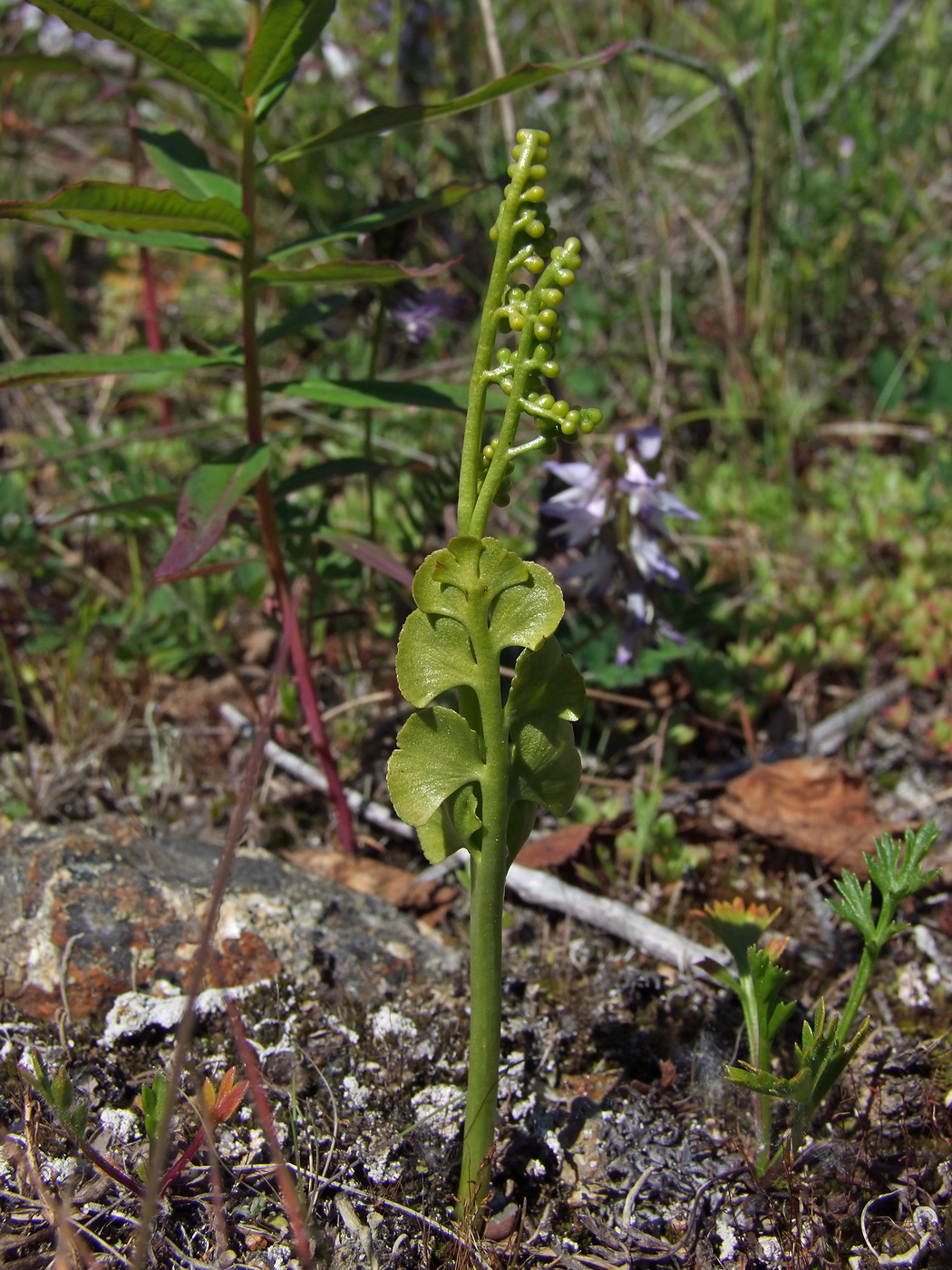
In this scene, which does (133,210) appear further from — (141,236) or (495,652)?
(495,652)

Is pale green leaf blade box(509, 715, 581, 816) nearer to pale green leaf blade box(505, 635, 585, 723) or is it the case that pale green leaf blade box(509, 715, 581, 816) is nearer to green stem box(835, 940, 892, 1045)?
pale green leaf blade box(505, 635, 585, 723)

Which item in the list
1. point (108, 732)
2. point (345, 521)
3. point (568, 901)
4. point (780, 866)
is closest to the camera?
point (568, 901)

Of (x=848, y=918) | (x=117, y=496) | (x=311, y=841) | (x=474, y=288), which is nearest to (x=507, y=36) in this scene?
(x=474, y=288)

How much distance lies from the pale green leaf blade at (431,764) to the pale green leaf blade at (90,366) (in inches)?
41.8

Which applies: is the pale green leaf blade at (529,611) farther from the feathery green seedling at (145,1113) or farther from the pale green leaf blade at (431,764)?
the feathery green seedling at (145,1113)

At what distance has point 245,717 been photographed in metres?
2.77

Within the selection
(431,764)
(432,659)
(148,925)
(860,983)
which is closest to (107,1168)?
(148,925)

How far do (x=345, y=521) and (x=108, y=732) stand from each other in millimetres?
1258

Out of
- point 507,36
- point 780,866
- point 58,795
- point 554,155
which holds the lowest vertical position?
point 780,866

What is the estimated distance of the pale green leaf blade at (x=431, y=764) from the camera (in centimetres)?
130

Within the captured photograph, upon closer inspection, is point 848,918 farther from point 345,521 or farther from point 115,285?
point 115,285

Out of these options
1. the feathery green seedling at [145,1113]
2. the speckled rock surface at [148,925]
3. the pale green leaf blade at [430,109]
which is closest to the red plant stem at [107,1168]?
the feathery green seedling at [145,1113]

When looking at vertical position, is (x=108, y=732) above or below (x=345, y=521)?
below

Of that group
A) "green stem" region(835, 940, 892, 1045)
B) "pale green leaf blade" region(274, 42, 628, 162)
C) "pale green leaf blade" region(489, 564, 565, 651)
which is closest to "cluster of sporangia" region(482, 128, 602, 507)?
"pale green leaf blade" region(489, 564, 565, 651)
